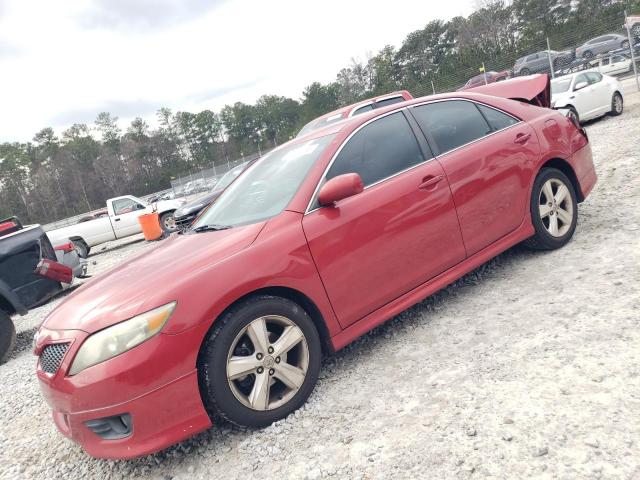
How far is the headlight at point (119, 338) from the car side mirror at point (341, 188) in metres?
1.13

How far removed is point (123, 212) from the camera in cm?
1636

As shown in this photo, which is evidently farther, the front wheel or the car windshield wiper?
the front wheel

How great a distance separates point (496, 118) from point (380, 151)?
128 centimetres

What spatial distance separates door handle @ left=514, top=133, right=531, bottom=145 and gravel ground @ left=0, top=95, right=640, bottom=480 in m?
1.01

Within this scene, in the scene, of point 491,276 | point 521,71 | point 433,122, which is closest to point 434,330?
point 491,276

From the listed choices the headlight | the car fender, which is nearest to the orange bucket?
the car fender

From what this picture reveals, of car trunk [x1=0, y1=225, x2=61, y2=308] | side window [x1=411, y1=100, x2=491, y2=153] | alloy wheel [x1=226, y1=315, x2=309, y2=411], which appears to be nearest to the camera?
alloy wheel [x1=226, y1=315, x2=309, y2=411]

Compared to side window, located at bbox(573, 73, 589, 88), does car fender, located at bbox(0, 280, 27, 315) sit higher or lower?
higher

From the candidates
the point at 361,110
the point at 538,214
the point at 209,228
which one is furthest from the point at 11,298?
the point at 361,110

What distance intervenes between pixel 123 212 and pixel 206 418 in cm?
1528

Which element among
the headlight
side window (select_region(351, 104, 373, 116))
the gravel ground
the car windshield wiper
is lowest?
the gravel ground

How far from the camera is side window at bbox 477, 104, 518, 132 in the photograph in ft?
13.1

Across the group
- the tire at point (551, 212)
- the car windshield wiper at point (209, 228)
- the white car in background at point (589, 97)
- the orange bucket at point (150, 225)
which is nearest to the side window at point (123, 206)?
the orange bucket at point (150, 225)

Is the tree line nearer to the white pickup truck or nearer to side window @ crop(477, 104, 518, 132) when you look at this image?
the white pickup truck
